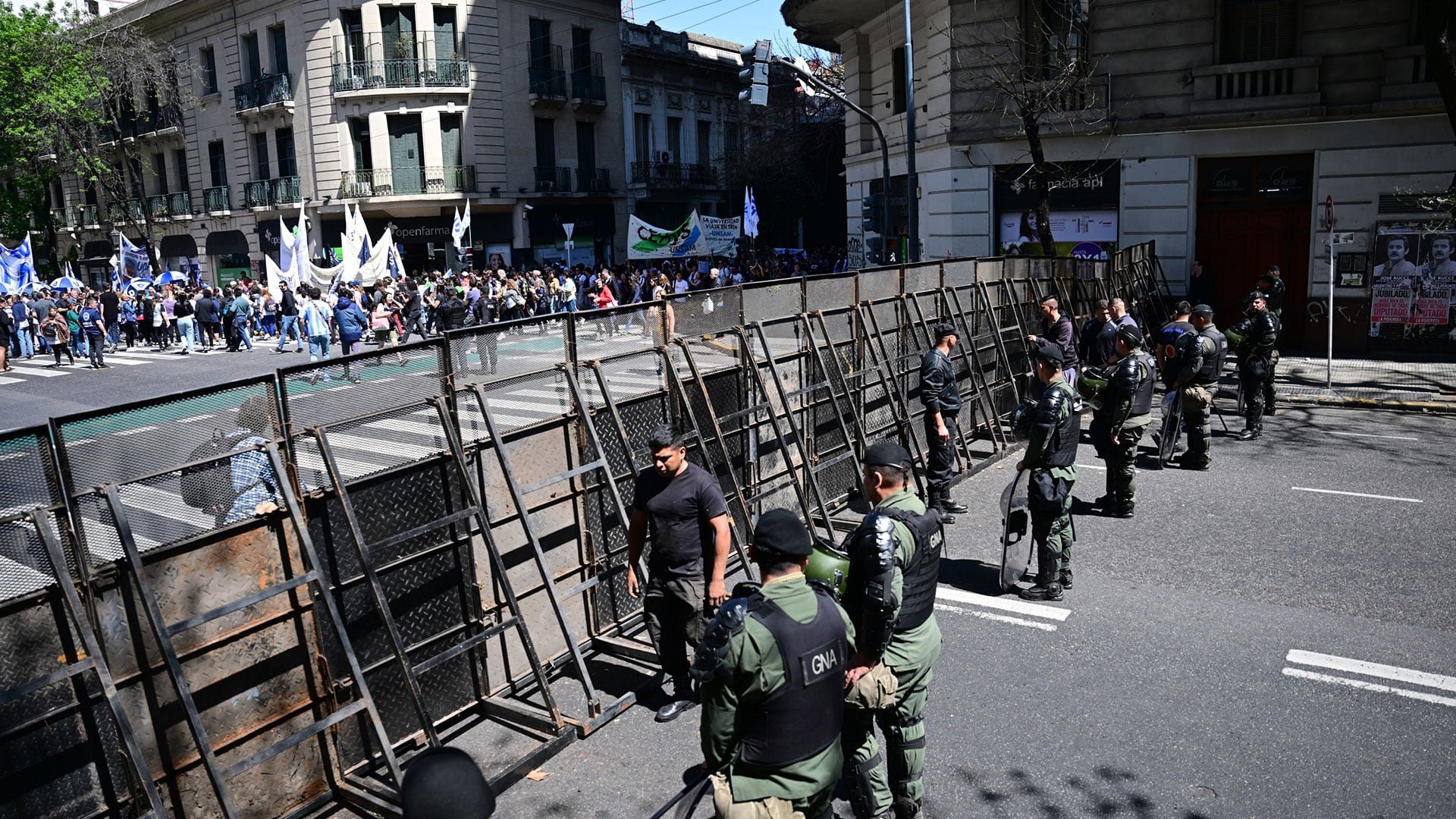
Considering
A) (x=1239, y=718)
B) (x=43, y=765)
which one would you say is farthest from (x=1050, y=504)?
(x=43, y=765)

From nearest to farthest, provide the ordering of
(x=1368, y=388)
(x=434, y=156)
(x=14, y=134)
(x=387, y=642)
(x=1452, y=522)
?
(x=387, y=642) → (x=1452, y=522) → (x=1368, y=388) → (x=14, y=134) → (x=434, y=156)

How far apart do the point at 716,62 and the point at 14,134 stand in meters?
28.3

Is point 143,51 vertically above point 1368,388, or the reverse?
point 143,51

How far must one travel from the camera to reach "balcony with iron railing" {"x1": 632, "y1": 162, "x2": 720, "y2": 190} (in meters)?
43.5

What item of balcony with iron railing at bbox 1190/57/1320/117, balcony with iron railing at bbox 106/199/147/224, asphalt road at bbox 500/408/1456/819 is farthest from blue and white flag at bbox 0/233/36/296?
balcony with iron railing at bbox 1190/57/1320/117

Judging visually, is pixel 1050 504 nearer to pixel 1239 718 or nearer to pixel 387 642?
pixel 1239 718

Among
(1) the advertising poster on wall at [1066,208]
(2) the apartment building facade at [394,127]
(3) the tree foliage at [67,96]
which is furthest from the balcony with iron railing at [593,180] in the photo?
(1) the advertising poster on wall at [1066,208]

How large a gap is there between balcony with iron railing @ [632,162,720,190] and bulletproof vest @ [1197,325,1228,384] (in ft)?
112

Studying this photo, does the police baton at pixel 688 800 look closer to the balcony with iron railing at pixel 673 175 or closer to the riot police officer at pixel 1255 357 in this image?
the riot police officer at pixel 1255 357

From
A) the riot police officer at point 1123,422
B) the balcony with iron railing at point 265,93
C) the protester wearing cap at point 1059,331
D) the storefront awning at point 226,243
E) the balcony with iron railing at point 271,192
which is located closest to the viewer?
the riot police officer at point 1123,422

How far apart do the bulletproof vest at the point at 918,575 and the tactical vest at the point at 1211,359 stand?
24.6 ft

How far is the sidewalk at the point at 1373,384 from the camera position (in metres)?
14.7

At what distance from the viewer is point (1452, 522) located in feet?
29.7

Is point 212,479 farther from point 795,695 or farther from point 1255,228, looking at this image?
point 1255,228
